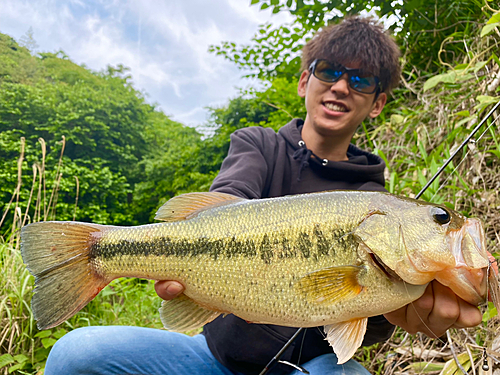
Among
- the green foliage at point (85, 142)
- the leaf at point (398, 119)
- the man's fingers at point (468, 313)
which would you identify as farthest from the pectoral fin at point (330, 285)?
the green foliage at point (85, 142)

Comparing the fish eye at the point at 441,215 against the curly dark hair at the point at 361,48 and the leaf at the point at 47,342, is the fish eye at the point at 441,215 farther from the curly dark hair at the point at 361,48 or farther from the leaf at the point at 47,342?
the leaf at the point at 47,342

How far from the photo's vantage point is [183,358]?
1874mm

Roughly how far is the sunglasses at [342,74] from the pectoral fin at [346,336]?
1.51 meters

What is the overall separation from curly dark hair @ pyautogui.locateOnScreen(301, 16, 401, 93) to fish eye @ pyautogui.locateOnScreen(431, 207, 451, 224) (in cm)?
139

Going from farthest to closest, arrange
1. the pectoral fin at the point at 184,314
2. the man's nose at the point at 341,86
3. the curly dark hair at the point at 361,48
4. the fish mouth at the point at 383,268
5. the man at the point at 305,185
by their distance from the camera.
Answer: the curly dark hair at the point at 361,48 < the man's nose at the point at 341,86 < the man at the point at 305,185 < the pectoral fin at the point at 184,314 < the fish mouth at the point at 383,268

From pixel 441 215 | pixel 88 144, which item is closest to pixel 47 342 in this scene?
pixel 441 215

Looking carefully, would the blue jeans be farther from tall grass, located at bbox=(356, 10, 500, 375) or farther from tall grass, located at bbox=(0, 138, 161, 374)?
tall grass, located at bbox=(0, 138, 161, 374)

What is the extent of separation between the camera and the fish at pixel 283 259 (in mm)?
1136

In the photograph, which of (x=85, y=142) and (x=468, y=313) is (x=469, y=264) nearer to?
(x=468, y=313)

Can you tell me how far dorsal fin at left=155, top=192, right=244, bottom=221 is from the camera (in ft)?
4.32

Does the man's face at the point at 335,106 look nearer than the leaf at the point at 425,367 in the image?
No

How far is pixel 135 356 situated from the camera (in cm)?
184

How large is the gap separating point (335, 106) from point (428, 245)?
128 centimetres

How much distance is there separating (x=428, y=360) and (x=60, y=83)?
66.2 ft
